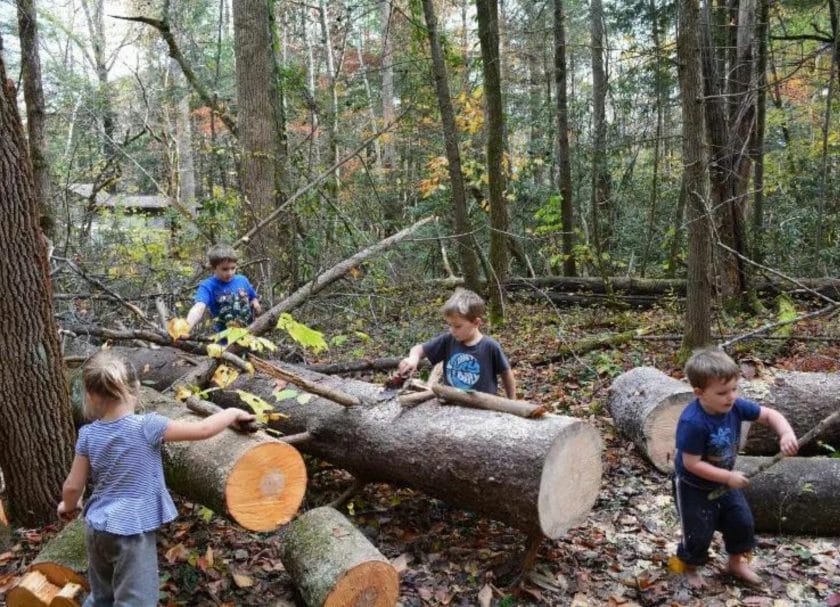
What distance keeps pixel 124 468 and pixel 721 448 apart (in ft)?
10.3

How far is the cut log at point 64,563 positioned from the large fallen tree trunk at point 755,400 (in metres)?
3.95

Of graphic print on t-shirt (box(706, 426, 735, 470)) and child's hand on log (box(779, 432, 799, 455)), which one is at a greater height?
child's hand on log (box(779, 432, 799, 455))

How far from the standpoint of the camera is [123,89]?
87.1ft

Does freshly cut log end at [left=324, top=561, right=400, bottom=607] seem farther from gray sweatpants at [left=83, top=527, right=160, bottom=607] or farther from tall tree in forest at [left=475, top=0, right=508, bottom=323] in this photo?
tall tree in forest at [left=475, top=0, right=508, bottom=323]

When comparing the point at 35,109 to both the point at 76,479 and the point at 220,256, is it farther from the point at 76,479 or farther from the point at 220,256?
the point at 76,479

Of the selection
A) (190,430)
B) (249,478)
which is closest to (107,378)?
(190,430)

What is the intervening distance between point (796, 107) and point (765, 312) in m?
10.5

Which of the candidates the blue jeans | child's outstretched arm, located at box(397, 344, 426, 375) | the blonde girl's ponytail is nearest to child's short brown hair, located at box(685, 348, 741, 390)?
the blue jeans

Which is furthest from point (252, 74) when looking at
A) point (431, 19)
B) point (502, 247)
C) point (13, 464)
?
point (13, 464)

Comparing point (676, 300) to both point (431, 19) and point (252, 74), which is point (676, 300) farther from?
point (252, 74)

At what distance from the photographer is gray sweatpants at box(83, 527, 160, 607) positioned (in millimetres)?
2871

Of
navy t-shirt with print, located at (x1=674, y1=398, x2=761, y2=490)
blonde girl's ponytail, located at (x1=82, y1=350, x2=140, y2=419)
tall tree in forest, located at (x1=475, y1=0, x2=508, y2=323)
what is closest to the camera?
blonde girl's ponytail, located at (x1=82, y1=350, x2=140, y2=419)

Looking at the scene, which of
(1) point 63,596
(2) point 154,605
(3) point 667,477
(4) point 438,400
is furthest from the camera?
(3) point 667,477

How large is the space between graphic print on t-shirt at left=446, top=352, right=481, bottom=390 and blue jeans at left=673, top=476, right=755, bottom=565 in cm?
150
